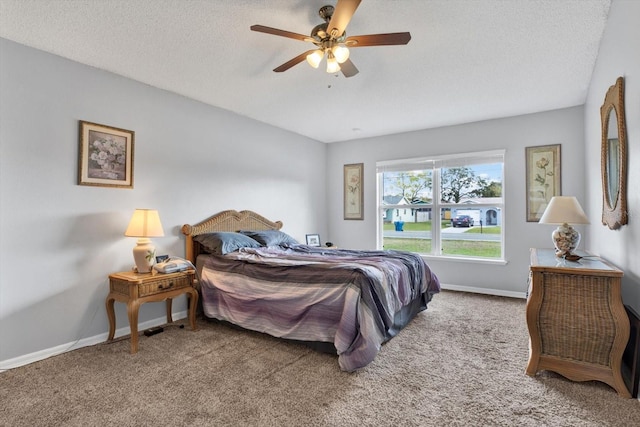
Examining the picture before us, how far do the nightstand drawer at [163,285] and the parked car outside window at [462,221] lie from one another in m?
3.88

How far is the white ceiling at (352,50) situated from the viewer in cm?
223

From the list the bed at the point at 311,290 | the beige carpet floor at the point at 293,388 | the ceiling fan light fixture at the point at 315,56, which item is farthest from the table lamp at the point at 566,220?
the ceiling fan light fixture at the point at 315,56

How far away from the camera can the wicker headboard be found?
3799 mm

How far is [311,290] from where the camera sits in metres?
2.75

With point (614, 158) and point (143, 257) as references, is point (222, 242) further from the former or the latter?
point (614, 158)

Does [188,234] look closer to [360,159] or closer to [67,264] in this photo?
[67,264]

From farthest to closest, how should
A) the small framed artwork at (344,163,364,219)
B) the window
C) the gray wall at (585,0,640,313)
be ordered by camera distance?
the small framed artwork at (344,163,364,219) → the window → the gray wall at (585,0,640,313)

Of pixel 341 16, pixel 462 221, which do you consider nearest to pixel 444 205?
pixel 462 221

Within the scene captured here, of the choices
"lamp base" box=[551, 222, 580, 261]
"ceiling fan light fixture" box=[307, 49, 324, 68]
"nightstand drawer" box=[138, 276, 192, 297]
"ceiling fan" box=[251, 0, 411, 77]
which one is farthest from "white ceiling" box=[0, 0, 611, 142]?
"nightstand drawer" box=[138, 276, 192, 297]

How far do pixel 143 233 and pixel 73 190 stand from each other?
704 mm

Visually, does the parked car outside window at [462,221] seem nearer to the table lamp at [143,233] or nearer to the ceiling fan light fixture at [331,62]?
the ceiling fan light fixture at [331,62]

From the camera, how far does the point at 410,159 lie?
5398 mm

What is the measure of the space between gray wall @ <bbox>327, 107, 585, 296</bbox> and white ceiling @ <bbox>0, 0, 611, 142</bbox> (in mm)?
342

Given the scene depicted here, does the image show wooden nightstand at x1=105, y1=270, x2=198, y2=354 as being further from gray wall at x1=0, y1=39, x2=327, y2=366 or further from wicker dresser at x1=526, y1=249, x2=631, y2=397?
wicker dresser at x1=526, y1=249, x2=631, y2=397
